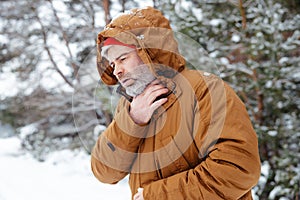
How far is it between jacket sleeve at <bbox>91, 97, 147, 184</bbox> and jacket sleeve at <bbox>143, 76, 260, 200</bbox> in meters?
0.14

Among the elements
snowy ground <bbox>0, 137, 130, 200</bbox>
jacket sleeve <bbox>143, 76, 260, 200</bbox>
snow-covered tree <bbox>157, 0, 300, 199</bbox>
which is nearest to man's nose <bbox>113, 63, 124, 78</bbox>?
jacket sleeve <bbox>143, 76, 260, 200</bbox>

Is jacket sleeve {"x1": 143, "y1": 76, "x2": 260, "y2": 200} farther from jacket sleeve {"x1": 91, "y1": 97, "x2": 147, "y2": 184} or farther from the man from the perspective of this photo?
jacket sleeve {"x1": 91, "y1": 97, "x2": 147, "y2": 184}

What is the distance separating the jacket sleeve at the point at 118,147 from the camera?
0.93m

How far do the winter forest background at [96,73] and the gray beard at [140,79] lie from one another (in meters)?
0.42

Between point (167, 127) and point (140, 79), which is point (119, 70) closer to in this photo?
point (140, 79)

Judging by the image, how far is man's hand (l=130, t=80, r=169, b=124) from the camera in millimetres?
919

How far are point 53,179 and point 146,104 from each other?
12.7ft

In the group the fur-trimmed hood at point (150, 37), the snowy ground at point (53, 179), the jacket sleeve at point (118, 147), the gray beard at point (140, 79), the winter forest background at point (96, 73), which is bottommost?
the snowy ground at point (53, 179)

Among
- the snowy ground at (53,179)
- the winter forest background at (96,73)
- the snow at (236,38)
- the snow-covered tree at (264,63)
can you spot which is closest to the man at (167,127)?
the winter forest background at (96,73)

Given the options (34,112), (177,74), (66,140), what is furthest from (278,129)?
(34,112)

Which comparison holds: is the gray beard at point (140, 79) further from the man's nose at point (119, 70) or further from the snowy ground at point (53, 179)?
the snowy ground at point (53, 179)

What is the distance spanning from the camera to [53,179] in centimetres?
441

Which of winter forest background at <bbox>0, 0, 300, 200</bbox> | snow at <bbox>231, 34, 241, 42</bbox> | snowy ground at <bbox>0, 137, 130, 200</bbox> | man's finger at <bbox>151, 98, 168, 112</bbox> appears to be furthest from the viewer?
snowy ground at <bbox>0, 137, 130, 200</bbox>

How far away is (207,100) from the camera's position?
2.82 feet
